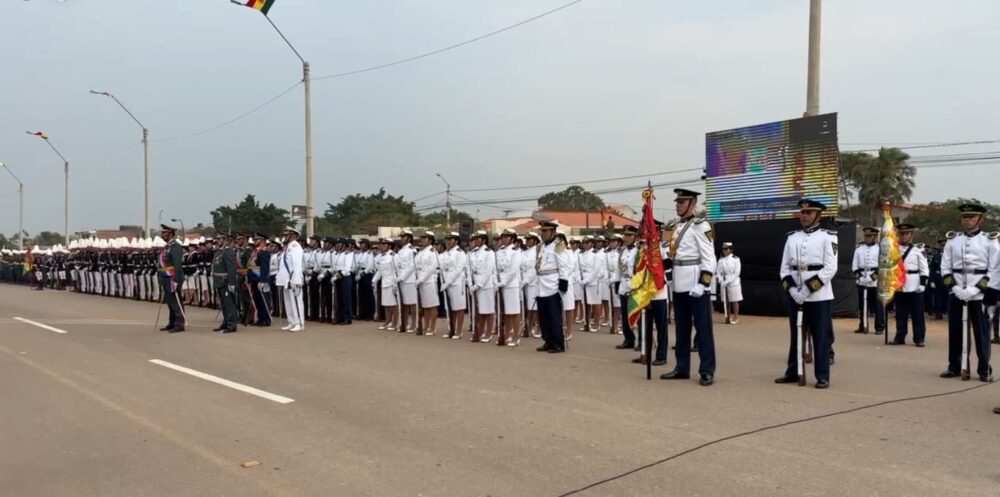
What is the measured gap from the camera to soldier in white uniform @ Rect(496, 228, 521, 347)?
1162 cm

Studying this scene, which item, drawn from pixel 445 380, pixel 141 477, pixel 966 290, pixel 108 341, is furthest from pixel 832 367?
pixel 108 341

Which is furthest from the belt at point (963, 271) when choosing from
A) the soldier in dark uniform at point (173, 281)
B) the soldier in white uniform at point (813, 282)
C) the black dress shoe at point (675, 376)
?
the soldier in dark uniform at point (173, 281)

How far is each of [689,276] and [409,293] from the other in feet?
22.4

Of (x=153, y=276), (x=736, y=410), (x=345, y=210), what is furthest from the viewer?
(x=345, y=210)

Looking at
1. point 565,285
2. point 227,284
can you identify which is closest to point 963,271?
point 565,285

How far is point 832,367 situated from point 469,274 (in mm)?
6046

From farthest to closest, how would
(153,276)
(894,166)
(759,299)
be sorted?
1. (894,166)
2. (153,276)
3. (759,299)

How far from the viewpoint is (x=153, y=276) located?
924 inches

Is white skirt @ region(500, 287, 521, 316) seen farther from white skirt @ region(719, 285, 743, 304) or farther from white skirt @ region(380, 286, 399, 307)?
white skirt @ region(719, 285, 743, 304)

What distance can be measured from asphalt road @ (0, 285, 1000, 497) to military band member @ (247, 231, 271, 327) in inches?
193

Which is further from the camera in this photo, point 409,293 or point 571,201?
point 571,201

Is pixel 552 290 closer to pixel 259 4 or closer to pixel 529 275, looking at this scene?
pixel 529 275

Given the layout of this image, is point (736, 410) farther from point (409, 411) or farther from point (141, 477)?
point (141, 477)

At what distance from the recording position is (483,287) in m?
12.2
